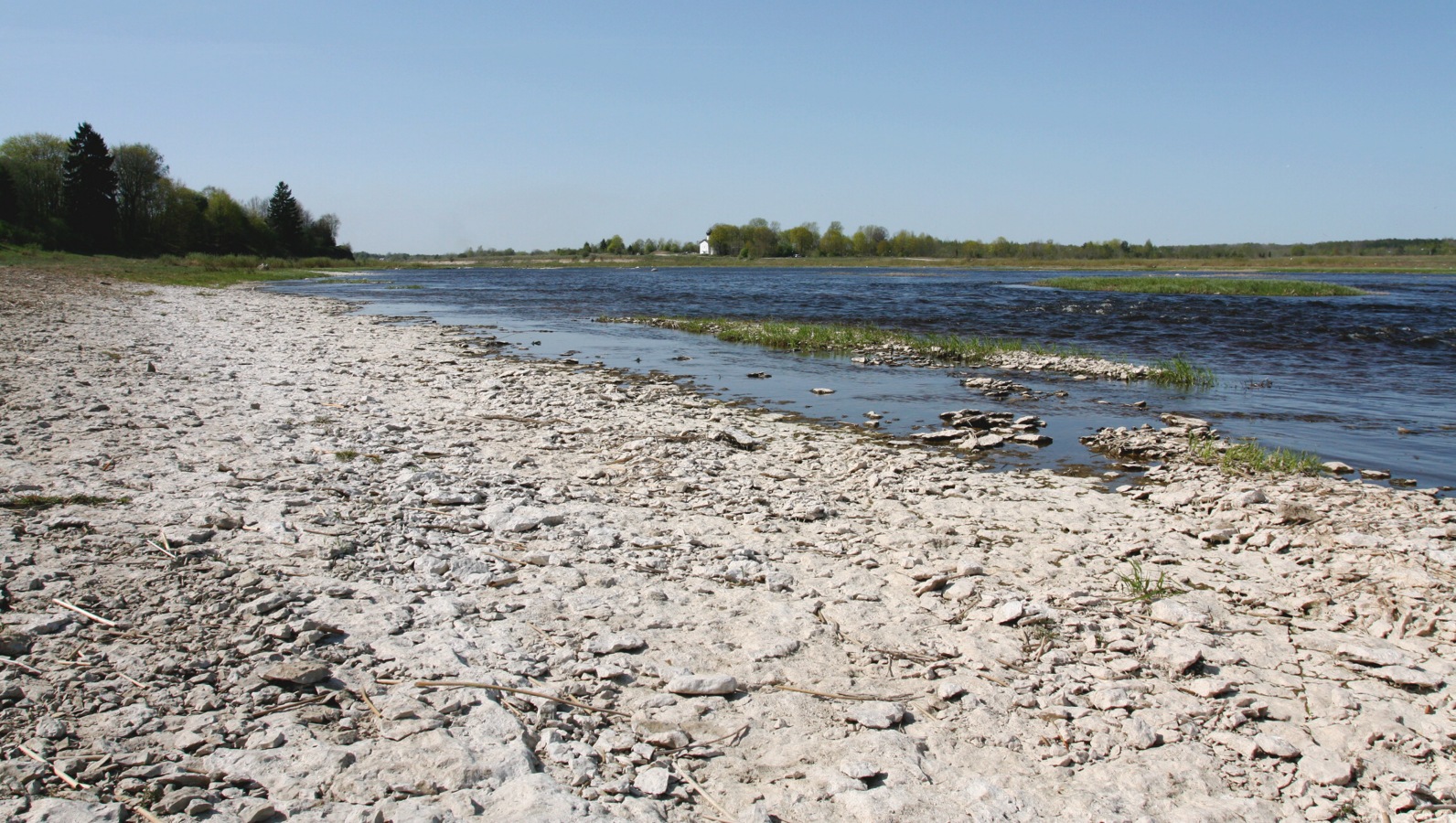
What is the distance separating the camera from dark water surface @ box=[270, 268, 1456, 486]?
12266 millimetres

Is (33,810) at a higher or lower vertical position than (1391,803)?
higher

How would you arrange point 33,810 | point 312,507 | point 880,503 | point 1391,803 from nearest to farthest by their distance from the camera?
point 33,810 → point 1391,803 → point 312,507 → point 880,503

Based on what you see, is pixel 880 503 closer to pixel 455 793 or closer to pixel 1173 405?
pixel 455 793

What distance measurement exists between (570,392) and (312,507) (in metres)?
7.14

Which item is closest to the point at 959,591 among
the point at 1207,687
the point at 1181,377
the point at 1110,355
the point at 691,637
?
the point at 1207,687

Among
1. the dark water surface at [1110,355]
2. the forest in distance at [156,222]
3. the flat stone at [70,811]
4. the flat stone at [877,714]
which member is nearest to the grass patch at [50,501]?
the flat stone at [70,811]

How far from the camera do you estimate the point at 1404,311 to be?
35.6 metres

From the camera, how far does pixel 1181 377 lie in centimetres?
1672

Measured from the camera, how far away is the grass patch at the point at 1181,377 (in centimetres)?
1658

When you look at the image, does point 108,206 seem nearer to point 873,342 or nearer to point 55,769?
point 873,342

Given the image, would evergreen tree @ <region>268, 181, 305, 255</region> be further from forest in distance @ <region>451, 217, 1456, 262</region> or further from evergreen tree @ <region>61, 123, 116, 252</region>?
forest in distance @ <region>451, 217, 1456, 262</region>

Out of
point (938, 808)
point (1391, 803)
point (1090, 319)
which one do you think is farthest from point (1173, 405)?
point (1090, 319)

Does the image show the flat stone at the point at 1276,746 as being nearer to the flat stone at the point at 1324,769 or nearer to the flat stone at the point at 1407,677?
the flat stone at the point at 1324,769

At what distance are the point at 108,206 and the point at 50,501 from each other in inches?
3536
